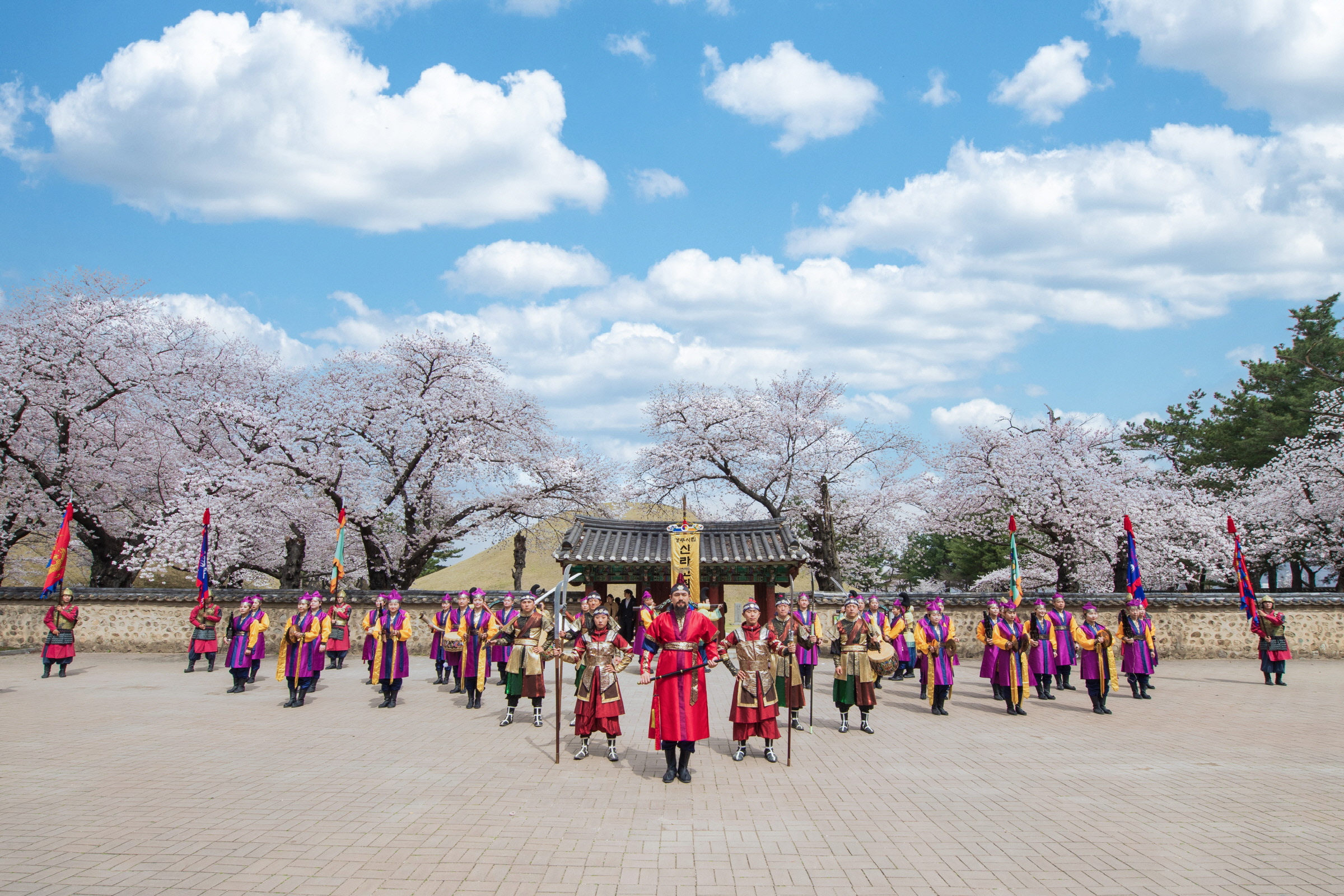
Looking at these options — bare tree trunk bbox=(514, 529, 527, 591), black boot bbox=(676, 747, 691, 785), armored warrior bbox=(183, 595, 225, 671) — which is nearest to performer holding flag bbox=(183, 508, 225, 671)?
armored warrior bbox=(183, 595, 225, 671)

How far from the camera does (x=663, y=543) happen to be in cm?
1928

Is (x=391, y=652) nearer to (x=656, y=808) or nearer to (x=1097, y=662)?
(x=656, y=808)

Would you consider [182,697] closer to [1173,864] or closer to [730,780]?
[730,780]

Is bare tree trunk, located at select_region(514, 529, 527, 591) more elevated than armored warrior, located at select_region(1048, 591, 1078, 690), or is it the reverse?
bare tree trunk, located at select_region(514, 529, 527, 591)

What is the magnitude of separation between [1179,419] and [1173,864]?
40.3m

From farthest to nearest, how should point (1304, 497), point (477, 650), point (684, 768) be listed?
point (1304, 497) < point (477, 650) < point (684, 768)

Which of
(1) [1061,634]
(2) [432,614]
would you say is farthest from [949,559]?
(2) [432,614]

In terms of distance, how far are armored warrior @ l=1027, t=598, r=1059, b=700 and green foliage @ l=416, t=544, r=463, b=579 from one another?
719 inches

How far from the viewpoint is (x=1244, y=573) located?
1587cm

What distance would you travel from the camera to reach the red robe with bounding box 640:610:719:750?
7.95 meters

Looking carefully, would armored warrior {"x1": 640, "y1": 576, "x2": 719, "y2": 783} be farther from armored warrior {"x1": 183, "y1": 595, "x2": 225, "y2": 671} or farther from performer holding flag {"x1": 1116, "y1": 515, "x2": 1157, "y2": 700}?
armored warrior {"x1": 183, "y1": 595, "x2": 225, "y2": 671}

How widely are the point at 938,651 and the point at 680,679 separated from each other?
5906 mm

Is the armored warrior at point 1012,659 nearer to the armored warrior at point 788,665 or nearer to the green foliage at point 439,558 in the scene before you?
the armored warrior at point 788,665

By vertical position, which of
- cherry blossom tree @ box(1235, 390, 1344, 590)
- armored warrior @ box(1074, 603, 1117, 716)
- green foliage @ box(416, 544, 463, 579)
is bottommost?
armored warrior @ box(1074, 603, 1117, 716)
